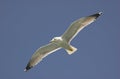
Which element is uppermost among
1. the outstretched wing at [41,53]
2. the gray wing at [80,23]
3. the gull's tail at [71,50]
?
the outstretched wing at [41,53]

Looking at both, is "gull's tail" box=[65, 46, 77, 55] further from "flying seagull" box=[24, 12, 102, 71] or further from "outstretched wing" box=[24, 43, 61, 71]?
"outstretched wing" box=[24, 43, 61, 71]

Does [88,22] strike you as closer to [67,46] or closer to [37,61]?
[67,46]

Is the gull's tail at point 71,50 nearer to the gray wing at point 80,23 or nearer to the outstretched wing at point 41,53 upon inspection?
the gray wing at point 80,23

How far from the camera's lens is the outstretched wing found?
1757 centimetres

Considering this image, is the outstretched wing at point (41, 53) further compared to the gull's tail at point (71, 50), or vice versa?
the outstretched wing at point (41, 53)

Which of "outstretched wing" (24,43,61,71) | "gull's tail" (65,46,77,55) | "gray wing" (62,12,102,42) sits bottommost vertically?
"gull's tail" (65,46,77,55)

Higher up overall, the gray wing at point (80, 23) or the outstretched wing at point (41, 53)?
the outstretched wing at point (41, 53)

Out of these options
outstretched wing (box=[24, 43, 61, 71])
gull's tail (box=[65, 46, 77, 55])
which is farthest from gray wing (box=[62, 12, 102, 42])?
outstretched wing (box=[24, 43, 61, 71])

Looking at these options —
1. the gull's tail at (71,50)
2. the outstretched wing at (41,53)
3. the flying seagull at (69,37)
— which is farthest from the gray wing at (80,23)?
the outstretched wing at (41,53)

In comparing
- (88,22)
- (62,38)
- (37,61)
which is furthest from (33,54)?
(88,22)

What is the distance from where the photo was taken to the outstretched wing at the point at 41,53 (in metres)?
17.6

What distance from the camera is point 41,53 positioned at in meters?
17.8

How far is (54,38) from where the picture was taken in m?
17.2

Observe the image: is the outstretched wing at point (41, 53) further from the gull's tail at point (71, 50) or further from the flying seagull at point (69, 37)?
the gull's tail at point (71, 50)
